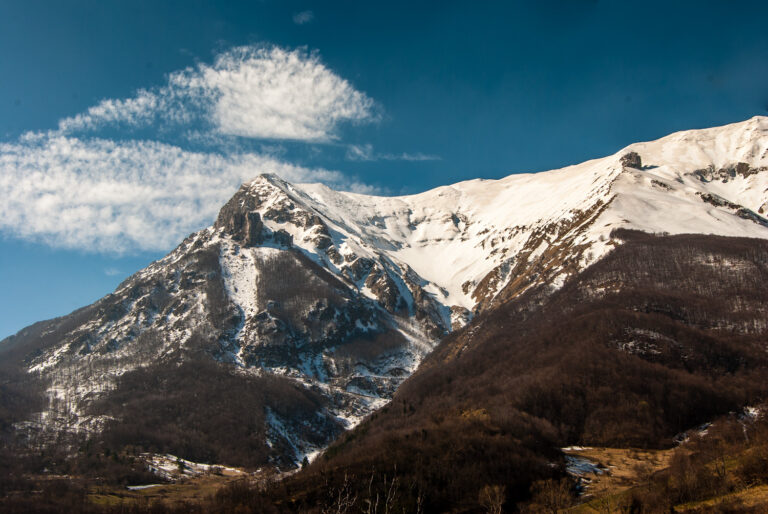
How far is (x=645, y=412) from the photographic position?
19850cm

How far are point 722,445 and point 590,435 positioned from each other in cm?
4544

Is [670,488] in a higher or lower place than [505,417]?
lower

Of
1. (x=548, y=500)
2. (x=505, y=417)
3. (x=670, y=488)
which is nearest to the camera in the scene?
(x=670, y=488)

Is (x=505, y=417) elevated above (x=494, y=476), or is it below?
above

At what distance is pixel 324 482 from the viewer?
532 ft

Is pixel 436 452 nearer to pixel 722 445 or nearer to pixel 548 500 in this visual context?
pixel 548 500

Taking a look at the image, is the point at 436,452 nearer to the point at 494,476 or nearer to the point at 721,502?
the point at 494,476

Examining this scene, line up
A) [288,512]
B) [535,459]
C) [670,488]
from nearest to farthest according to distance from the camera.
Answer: [670,488]
[288,512]
[535,459]

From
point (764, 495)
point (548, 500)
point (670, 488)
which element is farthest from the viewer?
point (548, 500)

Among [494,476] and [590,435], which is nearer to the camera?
[494,476]

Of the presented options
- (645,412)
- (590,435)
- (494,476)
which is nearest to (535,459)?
A: (494,476)

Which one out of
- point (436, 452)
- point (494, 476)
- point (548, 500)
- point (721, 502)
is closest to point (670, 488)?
point (721, 502)

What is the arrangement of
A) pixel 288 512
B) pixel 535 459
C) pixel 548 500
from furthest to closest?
1. pixel 535 459
2. pixel 288 512
3. pixel 548 500

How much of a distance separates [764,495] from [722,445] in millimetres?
66532
